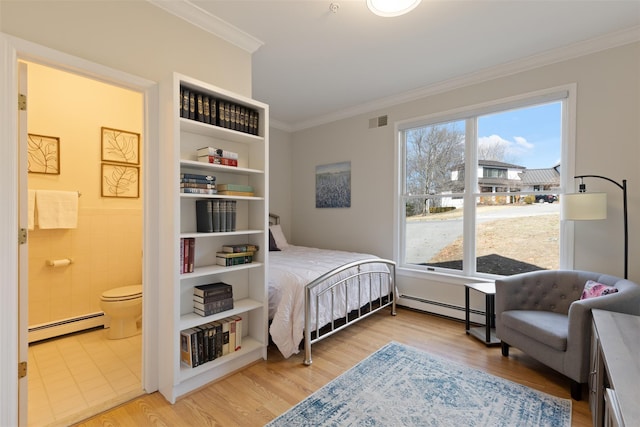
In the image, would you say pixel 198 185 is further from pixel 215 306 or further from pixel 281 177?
pixel 281 177

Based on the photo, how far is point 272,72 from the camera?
326 centimetres

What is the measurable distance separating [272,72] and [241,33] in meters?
0.79

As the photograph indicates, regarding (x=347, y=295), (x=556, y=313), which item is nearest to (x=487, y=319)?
(x=556, y=313)

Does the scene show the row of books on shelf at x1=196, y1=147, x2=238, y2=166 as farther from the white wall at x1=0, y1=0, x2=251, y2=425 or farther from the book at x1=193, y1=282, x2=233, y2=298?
the book at x1=193, y1=282, x2=233, y2=298

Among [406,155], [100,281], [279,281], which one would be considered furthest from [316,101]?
[100,281]

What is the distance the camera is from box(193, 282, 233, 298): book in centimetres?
221

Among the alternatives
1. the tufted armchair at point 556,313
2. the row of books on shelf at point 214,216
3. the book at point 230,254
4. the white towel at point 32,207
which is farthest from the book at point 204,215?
the tufted armchair at point 556,313

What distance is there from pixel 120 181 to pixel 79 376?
79.0 inches

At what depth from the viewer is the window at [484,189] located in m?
3.01

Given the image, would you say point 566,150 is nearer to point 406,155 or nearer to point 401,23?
point 406,155

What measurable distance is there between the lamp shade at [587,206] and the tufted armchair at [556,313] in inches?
20.8

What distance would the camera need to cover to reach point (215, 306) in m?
2.25

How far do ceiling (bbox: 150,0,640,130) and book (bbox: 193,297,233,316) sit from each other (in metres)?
2.14

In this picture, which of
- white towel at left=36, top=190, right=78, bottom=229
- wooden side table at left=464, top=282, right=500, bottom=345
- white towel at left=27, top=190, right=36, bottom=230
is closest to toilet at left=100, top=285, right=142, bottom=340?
white towel at left=36, top=190, right=78, bottom=229
